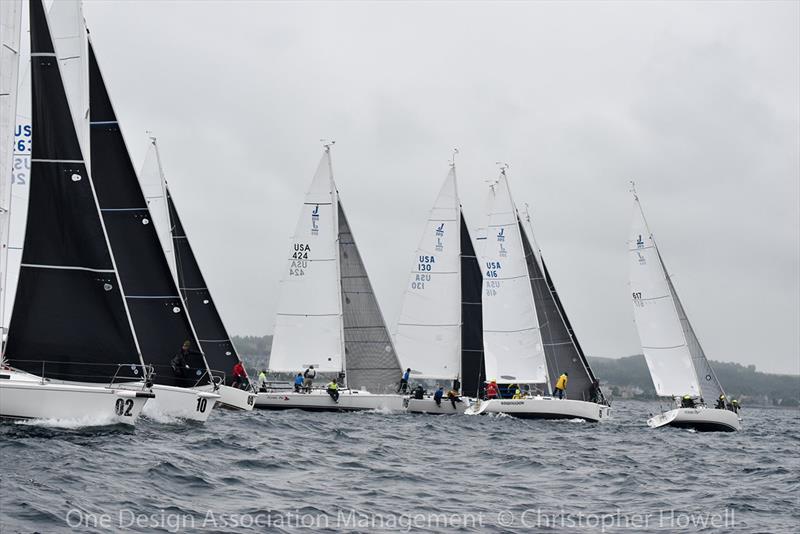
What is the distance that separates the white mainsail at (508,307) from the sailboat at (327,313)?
431cm

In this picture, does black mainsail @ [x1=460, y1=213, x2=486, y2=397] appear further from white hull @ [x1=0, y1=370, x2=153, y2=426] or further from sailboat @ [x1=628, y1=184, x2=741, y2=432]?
white hull @ [x1=0, y1=370, x2=153, y2=426]

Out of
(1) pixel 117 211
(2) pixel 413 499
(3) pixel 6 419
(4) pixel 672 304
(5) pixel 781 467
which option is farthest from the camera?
(4) pixel 672 304

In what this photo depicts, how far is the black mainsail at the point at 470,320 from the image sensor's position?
1769 inches

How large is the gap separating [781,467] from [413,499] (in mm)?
12254

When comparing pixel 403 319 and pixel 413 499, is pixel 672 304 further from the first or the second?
pixel 413 499

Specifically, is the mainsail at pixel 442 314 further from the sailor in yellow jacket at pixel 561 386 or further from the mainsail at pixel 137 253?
the mainsail at pixel 137 253

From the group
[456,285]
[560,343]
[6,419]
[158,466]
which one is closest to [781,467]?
[158,466]

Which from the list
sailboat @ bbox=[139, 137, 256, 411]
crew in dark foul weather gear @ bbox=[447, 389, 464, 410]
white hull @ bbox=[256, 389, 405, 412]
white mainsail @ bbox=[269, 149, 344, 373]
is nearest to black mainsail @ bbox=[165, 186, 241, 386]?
sailboat @ bbox=[139, 137, 256, 411]

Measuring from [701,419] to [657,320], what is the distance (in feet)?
18.0

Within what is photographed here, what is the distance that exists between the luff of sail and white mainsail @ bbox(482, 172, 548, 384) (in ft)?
75.5

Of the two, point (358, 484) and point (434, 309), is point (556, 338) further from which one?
point (358, 484)

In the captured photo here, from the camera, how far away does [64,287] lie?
66.7 feet

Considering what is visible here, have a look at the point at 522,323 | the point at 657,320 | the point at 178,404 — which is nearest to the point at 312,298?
the point at 522,323

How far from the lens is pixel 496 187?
43625 millimetres
